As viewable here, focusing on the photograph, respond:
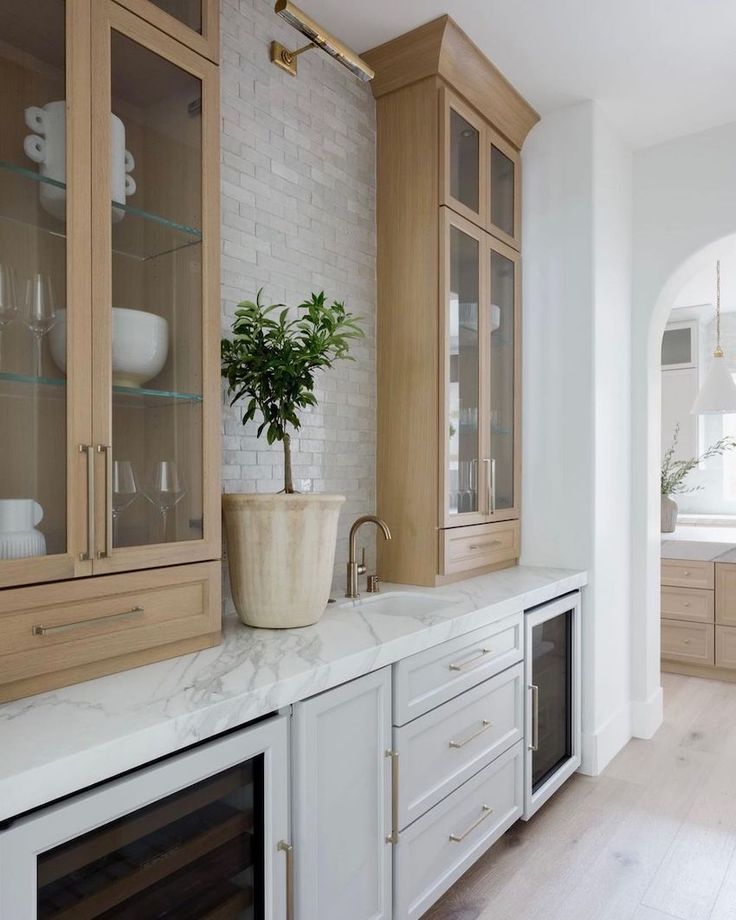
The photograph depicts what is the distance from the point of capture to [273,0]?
217 cm

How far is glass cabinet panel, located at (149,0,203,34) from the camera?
1.48 meters

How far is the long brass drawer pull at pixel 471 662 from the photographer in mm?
1927

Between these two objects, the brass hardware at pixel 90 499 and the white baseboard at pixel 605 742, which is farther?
the white baseboard at pixel 605 742

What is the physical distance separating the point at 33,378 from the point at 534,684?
76.6 inches

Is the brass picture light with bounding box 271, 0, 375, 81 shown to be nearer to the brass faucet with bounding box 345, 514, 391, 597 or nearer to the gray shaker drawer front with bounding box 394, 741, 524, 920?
the brass faucet with bounding box 345, 514, 391, 597

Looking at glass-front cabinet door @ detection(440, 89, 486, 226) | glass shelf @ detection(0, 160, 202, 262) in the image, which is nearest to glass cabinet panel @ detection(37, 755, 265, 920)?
glass shelf @ detection(0, 160, 202, 262)

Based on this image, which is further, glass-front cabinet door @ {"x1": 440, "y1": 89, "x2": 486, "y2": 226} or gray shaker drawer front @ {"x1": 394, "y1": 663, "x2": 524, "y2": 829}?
glass-front cabinet door @ {"x1": 440, "y1": 89, "x2": 486, "y2": 226}

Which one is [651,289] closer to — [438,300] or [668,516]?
[438,300]

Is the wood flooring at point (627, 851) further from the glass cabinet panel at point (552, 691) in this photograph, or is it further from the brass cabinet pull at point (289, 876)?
the brass cabinet pull at point (289, 876)

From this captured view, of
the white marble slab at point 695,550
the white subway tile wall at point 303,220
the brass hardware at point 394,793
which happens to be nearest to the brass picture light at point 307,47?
the white subway tile wall at point 303,220

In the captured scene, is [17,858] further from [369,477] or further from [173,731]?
[369,477]

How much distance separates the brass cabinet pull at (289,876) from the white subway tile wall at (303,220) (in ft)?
3.16

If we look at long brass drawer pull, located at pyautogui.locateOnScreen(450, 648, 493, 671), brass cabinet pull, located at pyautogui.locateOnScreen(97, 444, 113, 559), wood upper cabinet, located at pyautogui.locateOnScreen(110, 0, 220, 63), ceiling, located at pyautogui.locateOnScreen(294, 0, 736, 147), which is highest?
ceiling, located at pyautogui.locateOnScreen(294, 0, 736, 147)

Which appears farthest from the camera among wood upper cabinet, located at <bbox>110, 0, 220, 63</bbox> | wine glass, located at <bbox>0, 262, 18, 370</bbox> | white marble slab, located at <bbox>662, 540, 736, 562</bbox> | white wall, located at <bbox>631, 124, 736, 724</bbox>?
white marble slab, located at <bbox>662, 540, 736, 562</bbox>
